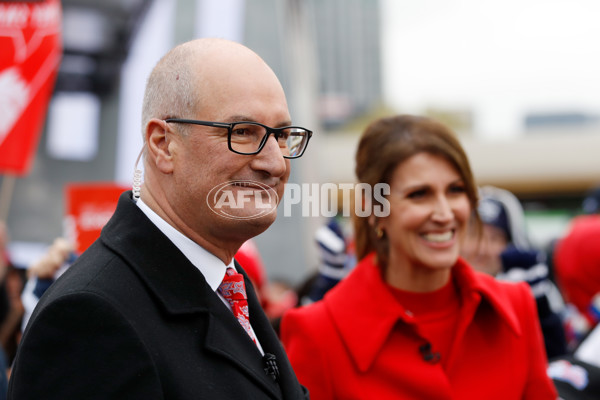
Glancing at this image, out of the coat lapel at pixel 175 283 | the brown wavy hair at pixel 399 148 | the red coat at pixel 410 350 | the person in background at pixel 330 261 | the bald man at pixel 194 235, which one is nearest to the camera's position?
the bald man at pixel 194 235

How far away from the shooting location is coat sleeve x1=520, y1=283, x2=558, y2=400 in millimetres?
2191

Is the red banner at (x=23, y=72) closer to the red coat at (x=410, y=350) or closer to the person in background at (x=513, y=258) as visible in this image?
the red coat at (x=410, y=350)

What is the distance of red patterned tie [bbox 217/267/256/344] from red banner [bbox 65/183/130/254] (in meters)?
2.11

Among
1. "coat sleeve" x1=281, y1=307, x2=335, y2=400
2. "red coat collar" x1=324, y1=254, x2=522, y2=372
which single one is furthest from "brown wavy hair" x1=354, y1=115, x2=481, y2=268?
"coat sleeve" x1=281, y1=307, x2=335, y2=400

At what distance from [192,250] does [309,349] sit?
869 mm

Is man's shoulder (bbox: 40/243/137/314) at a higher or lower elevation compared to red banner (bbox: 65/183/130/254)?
higher

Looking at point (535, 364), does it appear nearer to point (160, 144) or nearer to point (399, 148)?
point (399, 148)

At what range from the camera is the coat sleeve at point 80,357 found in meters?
1.12

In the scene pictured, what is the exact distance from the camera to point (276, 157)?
4.80ft

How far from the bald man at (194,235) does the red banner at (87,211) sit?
209 centimetres

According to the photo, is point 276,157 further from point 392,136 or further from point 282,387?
point 392,136

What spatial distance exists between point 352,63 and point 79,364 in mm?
69305

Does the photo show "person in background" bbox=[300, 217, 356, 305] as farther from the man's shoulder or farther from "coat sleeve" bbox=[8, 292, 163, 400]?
"coat sleeve" bbox=[8, 292, 163, 400]

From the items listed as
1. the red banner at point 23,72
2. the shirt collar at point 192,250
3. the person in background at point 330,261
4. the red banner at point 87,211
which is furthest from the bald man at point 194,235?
the red banner at point 23,72
